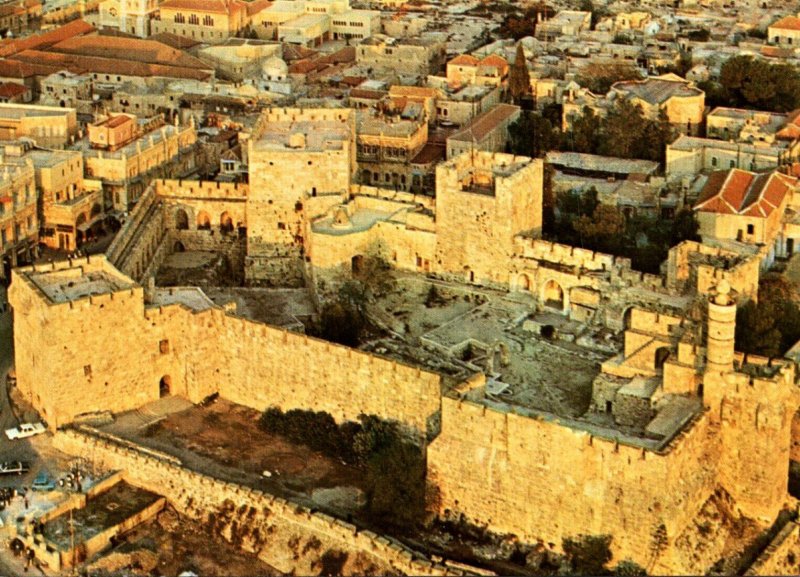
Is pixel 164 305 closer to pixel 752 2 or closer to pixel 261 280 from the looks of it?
pixel 261 280

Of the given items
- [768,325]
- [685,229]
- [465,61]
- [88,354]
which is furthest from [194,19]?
[768,325]

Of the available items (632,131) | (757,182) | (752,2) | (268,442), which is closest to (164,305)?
(268,442)

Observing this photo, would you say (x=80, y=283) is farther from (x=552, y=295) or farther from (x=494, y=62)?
(x=494, y=62)

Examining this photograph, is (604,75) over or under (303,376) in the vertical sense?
over

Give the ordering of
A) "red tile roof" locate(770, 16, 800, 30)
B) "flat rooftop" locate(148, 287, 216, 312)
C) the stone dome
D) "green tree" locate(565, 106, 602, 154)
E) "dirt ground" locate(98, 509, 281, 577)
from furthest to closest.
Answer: "red tile roof" locate(770, 16, 800, 30) < the stone dome < "green tree" locate(565, 106, 602, 154) < "flat rooftop" locate(148, 287, 216, 312) < "dirt ground" locate(98, 509, 281, 577)

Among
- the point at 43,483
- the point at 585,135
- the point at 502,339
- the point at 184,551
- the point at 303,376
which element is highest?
the point at 585,135

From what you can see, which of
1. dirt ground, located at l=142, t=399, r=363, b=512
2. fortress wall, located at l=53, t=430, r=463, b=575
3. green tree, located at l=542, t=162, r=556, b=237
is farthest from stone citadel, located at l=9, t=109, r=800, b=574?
green tree, located at l=542, t=162, r=556, b=237

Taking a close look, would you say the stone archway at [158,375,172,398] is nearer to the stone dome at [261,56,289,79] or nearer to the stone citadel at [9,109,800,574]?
the stone citadel at [9,109,800,574]
